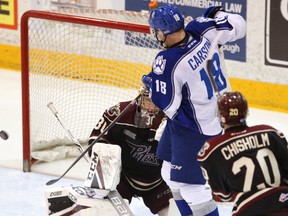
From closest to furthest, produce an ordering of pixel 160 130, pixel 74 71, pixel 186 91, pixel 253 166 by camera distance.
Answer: pixel 253 166
pixel 186 91
pixel 160 130
pixel 74 71

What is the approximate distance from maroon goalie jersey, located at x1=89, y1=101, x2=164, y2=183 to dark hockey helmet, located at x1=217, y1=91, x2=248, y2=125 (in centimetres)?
117

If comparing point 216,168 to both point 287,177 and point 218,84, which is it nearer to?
point 287,177

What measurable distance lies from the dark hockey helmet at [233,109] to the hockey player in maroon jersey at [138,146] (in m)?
1.09

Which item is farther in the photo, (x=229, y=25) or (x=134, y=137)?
(x=134, y=137)

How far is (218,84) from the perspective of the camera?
182 inches

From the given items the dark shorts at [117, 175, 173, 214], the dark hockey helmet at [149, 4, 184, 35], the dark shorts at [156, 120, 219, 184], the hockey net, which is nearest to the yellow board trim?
the hockey net

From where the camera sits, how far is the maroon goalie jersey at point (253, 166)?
3.65m

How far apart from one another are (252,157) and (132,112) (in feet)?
4.45

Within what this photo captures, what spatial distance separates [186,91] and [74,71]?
6.74ft

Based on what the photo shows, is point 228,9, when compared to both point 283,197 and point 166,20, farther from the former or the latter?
point 283,197

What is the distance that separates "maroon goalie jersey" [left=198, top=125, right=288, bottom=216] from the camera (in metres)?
3.65

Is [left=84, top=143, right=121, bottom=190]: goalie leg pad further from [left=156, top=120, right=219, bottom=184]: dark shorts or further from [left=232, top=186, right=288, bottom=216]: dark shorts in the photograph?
[left=232, top=186, right=288, bottom=216]: dark shorts

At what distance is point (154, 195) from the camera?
5.08 metres

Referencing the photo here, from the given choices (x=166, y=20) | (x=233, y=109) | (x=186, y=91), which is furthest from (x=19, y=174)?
(x=233, y=109)
